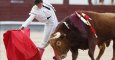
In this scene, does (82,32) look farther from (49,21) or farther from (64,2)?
(64,2)

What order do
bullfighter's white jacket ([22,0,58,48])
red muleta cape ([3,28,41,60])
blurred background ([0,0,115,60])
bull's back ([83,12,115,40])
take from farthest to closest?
1. blurred background ([0,0,115,60])
2. bullfighter's white jacket ([22,0,58,48])
3. bull's back ([83,12,115,40])
4. red muleta cape ([3,28,41,60])

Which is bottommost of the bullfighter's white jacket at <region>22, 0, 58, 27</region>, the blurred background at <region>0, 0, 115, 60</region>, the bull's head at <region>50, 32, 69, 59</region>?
the blurred background at <region>0, 0, 115, 60</region>

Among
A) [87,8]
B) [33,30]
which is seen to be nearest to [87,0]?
[87,8]

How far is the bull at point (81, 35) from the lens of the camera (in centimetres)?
689

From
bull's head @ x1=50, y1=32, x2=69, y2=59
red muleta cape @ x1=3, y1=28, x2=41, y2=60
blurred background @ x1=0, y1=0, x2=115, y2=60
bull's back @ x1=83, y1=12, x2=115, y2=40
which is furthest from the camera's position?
blurred background @ x1=0, y1=0, x2=115, y2=60

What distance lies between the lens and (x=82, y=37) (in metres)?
6.94

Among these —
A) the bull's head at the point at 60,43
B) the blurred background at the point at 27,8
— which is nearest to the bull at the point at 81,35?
the bull's head at the point at 60,43

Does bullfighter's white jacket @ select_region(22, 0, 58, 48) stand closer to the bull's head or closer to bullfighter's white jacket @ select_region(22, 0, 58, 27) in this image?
bullfighter's white jacket @ select_region(22, 0, 58, 27)

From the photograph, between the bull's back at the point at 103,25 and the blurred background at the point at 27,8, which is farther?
the blurred background at the point at 27,8

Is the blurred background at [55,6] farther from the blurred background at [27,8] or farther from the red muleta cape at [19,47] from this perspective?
the red muleta cape at [19,47]

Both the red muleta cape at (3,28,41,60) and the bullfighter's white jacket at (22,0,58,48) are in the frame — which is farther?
the bullfighter's white jacket at (22,0,58,48)

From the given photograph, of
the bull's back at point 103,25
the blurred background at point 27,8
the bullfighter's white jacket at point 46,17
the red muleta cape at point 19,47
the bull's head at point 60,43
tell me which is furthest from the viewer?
the blurred background at point 27,8

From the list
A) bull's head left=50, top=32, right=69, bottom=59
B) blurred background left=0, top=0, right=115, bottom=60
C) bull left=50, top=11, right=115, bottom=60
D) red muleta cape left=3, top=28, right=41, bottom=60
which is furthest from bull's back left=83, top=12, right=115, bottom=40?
blurred background left=0, top=0, right=115, bottom=60

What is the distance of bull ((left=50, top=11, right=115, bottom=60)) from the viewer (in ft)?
22.6
